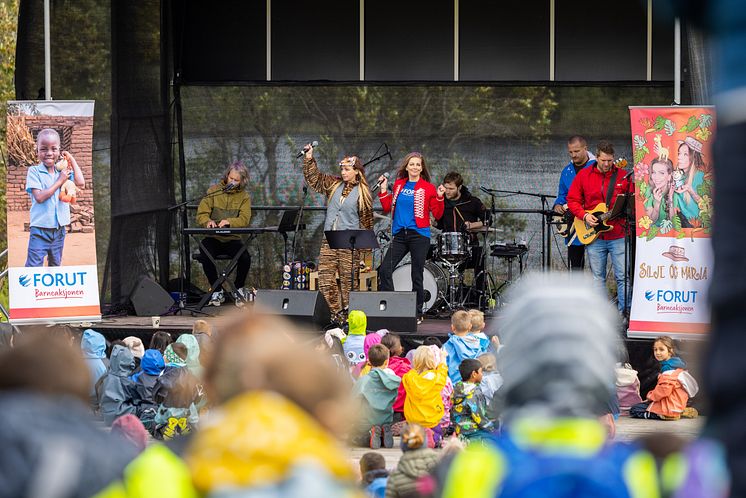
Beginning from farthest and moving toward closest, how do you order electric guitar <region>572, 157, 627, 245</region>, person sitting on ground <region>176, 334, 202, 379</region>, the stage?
1. electric guitar <region>572, 157, 627, 245</region>
2. the stage
3. person sitting on ground <region>176, 334, 202, 379</region>

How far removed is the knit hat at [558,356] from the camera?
4.45ft

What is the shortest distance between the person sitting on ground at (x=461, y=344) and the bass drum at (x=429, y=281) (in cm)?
332

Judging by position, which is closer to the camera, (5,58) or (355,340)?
(355,340)

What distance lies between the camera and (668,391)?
8.62 meters

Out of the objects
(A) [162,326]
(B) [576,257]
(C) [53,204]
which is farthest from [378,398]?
(B) [576,257]

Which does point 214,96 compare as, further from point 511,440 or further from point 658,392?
point 511,440

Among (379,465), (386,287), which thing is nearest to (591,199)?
(386,287)

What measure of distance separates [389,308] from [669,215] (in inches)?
107

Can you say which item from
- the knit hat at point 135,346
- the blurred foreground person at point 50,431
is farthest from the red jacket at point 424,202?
the blurred foreground person at point 50,431

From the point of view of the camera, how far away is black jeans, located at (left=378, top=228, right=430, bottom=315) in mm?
11250

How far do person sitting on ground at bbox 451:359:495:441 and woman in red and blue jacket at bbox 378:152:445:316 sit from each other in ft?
12.3

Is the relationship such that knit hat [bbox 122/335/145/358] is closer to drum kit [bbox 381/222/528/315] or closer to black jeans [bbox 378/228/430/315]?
black jeans [bbox 378/228/430/315]

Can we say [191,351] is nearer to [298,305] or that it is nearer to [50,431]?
[298,305]

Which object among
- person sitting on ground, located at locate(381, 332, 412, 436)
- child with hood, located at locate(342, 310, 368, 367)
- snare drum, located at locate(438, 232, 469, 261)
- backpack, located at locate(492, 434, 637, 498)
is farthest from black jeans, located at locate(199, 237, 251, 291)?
backpack, located at locate(492, 434, 637, 498)
